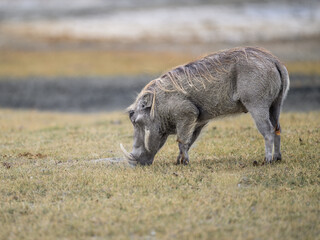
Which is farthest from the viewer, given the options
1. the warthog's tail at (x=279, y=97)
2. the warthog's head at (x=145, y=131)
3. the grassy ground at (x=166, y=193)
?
the warthog's head at (x=145, y=131)

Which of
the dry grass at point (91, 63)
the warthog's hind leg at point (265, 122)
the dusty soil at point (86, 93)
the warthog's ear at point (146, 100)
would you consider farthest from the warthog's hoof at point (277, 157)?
the dry grass at point (91, 63)

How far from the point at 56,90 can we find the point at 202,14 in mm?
27063

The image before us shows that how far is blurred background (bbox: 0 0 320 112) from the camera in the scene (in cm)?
2258

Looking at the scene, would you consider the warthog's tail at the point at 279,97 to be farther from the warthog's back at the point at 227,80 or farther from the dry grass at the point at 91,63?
the dry grass at the point at 91,63

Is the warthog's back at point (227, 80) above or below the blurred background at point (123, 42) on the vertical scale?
above

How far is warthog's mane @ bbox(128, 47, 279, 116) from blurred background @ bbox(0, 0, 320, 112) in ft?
33.8

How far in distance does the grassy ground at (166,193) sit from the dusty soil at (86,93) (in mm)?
9680

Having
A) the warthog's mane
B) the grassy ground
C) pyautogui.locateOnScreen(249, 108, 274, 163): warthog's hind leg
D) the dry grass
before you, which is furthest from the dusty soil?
pyautogui.locateOnScreen(249, 108, 274, 163): warthog's hind leg

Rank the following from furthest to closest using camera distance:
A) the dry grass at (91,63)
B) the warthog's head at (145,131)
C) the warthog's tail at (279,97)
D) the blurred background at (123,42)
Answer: the dry grass at (91,63), the blurred background at (123,42), the warthog's head at (145,131), the warthog's tail at (279,97)

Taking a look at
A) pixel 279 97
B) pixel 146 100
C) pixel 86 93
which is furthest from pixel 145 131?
pixel 86 93

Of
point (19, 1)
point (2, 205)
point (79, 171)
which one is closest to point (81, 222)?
point (2, 205)

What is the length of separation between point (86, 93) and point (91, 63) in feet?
24.8

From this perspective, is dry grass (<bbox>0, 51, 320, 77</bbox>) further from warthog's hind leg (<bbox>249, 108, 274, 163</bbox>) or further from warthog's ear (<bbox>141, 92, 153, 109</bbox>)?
warthog's hind leg (<bbox>249, 108, 274, 163</bbox>)

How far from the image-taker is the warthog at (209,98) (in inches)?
320
